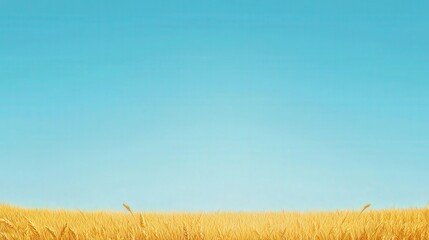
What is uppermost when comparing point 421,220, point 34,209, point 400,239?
point 34,209

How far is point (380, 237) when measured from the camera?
530 cm

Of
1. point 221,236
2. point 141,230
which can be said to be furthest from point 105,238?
point 221,236

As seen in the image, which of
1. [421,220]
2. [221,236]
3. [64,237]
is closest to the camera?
[221,236]

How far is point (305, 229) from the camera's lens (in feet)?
18.1

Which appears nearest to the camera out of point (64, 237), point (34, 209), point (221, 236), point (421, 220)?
point (221, 236)

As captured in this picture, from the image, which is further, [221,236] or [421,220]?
[421,220]

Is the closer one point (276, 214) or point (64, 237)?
point (64, 237)

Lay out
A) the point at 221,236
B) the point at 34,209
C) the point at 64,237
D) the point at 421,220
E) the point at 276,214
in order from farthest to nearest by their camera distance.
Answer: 1. the point at 34,209
2. the point at 276,214
3. the point at 421,220
4. the point at 64,237
5. the point at 221,236

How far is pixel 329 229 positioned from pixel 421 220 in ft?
6.38

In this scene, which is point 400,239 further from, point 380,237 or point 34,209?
point 34,209

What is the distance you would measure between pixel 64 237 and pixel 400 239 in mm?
3413

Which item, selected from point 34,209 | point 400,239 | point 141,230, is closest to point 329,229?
point 400,239

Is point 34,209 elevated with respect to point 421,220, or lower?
elevated

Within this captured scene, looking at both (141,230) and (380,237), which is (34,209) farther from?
(380,237)
